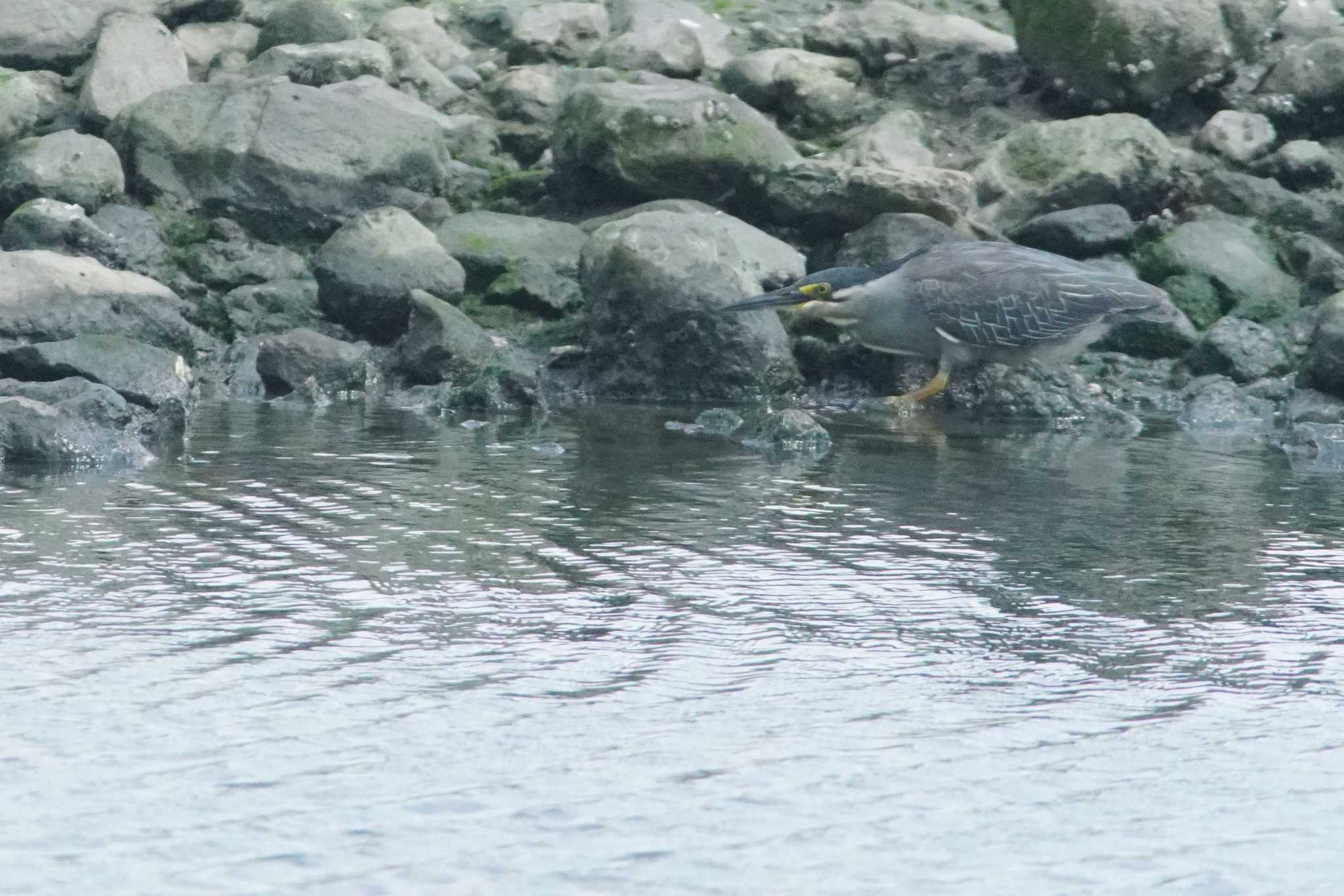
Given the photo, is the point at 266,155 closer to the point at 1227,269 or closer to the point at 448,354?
the point at 448,354

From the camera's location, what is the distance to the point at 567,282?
41.7 feet

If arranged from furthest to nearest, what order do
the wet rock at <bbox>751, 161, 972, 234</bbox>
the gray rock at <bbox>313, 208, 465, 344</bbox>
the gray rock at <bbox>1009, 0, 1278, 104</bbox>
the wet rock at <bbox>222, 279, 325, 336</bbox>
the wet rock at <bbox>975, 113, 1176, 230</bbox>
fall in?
→ 1. the gray rock at <bbox>1009, 0, 1278, 104</bbox>
2. the wet rock at <bbox>975, 113, 1176, 230</bbox>
3. the wet rock at <bbox>222, 279, 325, 336</bbox>
4. the wet rock at <bbox>751, 161, 972, 234</bbox>
5. the gray rock at <bbox>313, 208, 465, 344</bbox>

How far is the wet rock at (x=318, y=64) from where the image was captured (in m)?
14.2

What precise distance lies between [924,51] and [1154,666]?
11.5 metres

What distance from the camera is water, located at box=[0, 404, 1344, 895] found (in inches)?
140

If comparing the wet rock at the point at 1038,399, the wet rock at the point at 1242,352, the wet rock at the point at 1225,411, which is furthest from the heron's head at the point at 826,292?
the wet rock at the point at 1242,352

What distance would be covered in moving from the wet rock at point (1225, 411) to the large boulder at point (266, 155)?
557 cm

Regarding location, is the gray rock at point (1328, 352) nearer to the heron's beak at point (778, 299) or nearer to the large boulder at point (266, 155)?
the heron's beak at point (778, 299)

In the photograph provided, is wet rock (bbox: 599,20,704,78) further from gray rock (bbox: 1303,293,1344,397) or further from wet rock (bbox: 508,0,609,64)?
gray rock (bbox: 1303,293,1344,397)

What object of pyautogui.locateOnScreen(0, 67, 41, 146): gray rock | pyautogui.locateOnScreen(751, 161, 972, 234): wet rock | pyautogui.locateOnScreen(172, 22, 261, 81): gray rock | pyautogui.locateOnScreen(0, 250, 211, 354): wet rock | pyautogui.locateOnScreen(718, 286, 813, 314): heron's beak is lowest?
pyautogui.locateOnScreen(0, 250, 211, 354): wet rock

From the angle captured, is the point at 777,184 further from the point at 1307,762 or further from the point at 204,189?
the point at 1307,762

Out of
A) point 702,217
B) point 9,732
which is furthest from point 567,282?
point 9,732

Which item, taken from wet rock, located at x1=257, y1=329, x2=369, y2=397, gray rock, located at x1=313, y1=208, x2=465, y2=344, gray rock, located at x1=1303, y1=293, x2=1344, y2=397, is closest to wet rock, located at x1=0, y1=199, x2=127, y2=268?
gray rock, located at x1=313, y1=208, x2=465, y2=344

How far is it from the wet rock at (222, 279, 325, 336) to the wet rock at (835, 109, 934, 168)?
3.91m
